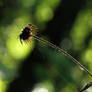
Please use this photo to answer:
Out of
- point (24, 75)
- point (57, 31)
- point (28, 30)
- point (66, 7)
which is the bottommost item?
point (28, 30)

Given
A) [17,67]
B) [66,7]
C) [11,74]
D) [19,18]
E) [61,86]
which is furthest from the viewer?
[66,7]

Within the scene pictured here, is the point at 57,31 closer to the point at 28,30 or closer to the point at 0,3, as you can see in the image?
the point at 0,3

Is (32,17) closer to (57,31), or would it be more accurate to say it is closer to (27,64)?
(57,31)

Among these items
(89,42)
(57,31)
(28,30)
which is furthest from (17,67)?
(28,30)

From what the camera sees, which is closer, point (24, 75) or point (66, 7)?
point (24, 75)

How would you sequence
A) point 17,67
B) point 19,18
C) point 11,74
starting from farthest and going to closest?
point 19,18 < point 17,67 < point 11,74

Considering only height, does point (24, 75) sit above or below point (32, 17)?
below
